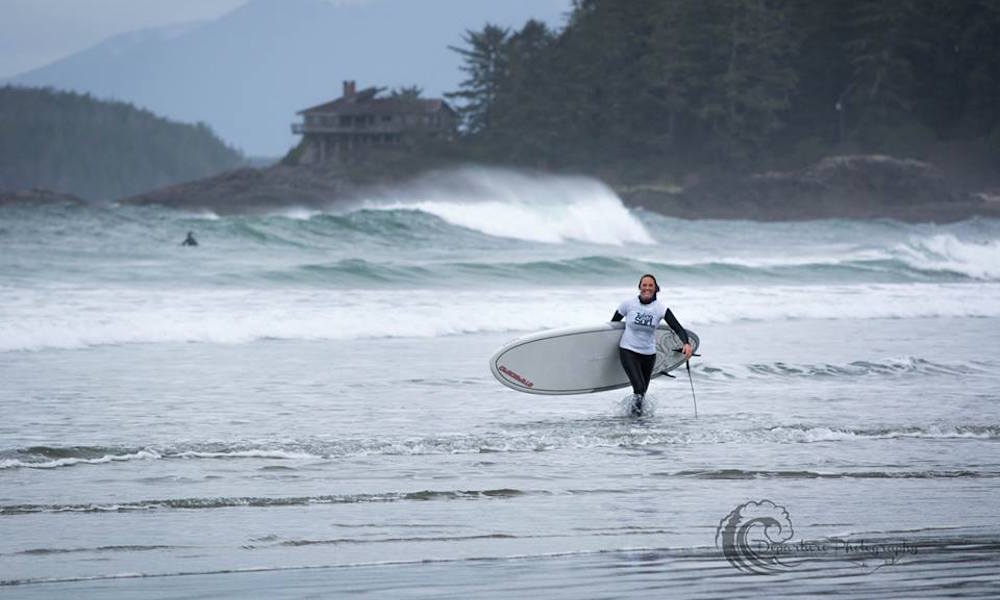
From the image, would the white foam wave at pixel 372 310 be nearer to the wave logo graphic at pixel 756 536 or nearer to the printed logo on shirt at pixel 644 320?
the printed logo on shirt at pixel 644 320

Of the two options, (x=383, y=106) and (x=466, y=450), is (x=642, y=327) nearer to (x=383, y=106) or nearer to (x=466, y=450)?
(x=466, y=450)

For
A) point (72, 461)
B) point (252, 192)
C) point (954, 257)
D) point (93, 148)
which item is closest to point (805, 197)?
point (252, 192)

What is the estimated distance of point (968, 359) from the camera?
14.4 metres

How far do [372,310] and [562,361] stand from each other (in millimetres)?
7328

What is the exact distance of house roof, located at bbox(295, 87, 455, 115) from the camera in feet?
322

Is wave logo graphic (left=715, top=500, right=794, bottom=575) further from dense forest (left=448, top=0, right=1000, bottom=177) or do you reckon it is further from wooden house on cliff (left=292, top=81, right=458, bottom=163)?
wooden house on cliff (left=292, top=81, right=458, bottom=163)

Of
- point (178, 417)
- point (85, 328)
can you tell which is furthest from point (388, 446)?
point (85, 328)

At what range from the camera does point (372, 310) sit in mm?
17906

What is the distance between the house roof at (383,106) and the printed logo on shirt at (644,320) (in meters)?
87.5

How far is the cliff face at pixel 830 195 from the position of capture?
233 ft

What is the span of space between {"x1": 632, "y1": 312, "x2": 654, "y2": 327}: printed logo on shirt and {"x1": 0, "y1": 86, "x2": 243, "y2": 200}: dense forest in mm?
100136

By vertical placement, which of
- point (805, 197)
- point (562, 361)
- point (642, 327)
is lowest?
point (562, 361)

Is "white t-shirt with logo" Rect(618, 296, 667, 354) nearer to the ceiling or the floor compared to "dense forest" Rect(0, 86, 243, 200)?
nearer to the floor

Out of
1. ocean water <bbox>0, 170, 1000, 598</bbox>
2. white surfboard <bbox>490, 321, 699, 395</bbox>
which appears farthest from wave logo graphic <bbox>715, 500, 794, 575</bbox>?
white surfboard <bbox>490, 321, 699, 395</bbox>
